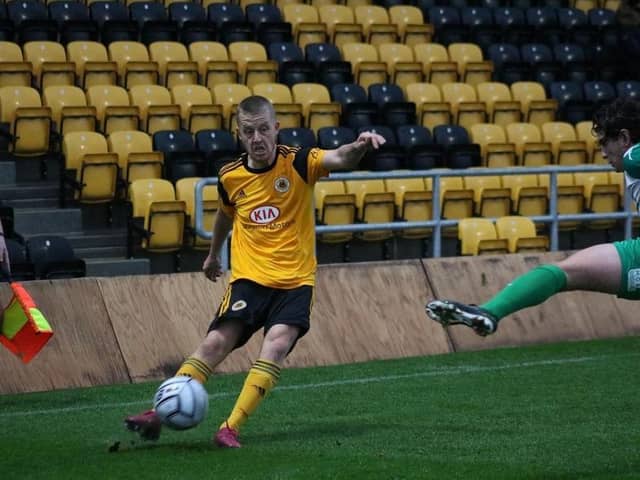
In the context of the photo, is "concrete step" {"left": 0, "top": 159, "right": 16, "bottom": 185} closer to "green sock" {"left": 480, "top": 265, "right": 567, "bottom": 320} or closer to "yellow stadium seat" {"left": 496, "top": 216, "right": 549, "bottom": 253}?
"yellow stadium seat" {"left": 496, "top": 216, "right": 549, "bottom": 253}

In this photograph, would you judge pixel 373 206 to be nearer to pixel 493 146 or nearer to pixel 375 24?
pixel 493 146

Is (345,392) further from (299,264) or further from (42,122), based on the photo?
(42,122)

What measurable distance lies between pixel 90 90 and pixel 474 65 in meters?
6.96

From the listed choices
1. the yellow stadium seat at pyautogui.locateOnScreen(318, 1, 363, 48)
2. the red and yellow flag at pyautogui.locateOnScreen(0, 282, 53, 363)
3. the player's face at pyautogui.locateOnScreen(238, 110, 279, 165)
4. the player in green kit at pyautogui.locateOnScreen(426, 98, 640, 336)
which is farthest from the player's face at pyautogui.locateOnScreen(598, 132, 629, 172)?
the yellow stadium seat at pyautogui.locateOnScreen(318, 1, 363, 48)

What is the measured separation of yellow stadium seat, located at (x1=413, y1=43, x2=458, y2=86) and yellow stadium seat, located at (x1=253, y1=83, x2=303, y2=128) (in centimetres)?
327

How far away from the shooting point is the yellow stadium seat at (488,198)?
17.9m

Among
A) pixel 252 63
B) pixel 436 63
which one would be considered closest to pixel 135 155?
pixel 252 63

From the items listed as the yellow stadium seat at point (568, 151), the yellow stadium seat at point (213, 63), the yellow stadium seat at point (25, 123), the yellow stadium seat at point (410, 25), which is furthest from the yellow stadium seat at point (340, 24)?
the yellow stadium seat at point (25, 123)

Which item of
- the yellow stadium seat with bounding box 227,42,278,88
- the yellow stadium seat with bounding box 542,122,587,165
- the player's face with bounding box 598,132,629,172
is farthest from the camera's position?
the yellow stadium seat with bounding box 542,122,587,165

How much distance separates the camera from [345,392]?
10578 millimetres

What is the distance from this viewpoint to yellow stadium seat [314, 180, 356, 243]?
54.4 ft

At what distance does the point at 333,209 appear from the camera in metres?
16.7

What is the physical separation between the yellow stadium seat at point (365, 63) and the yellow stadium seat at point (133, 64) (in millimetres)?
3357

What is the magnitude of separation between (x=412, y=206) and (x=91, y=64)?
14.9ft
